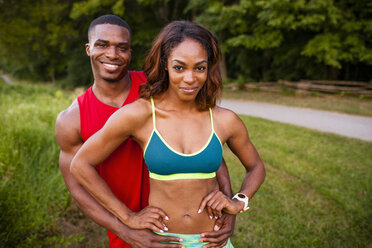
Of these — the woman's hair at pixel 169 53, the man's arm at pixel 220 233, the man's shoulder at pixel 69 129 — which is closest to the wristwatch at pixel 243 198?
the man's arm at pixel 220 233

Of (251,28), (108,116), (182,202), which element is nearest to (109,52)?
(108,116)

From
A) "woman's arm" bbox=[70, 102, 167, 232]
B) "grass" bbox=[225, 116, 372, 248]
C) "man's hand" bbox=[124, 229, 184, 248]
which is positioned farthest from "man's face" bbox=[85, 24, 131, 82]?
"grass" bbox=[225, 116, 372, 248]

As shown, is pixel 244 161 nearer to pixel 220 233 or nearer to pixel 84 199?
pixel 220 233

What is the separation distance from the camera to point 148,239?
1.84 m

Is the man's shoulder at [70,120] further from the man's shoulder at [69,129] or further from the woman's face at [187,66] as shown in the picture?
the woman's face at [187,66]

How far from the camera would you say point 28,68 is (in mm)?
40969

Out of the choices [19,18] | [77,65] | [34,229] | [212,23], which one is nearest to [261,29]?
[212,23]

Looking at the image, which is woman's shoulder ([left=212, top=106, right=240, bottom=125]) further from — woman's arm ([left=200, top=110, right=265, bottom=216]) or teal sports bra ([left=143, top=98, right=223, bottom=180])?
teal sports bra ([left=143, top=98, right=223, bottom=180])

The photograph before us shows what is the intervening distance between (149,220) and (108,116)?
0.88m

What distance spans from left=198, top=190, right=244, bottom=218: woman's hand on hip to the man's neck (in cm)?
103

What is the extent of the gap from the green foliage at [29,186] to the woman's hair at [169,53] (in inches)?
93.3

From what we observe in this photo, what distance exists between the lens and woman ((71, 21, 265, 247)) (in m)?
1.78

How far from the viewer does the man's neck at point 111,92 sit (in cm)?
230

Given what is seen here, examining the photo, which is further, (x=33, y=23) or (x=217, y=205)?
(x=33, y=23)
